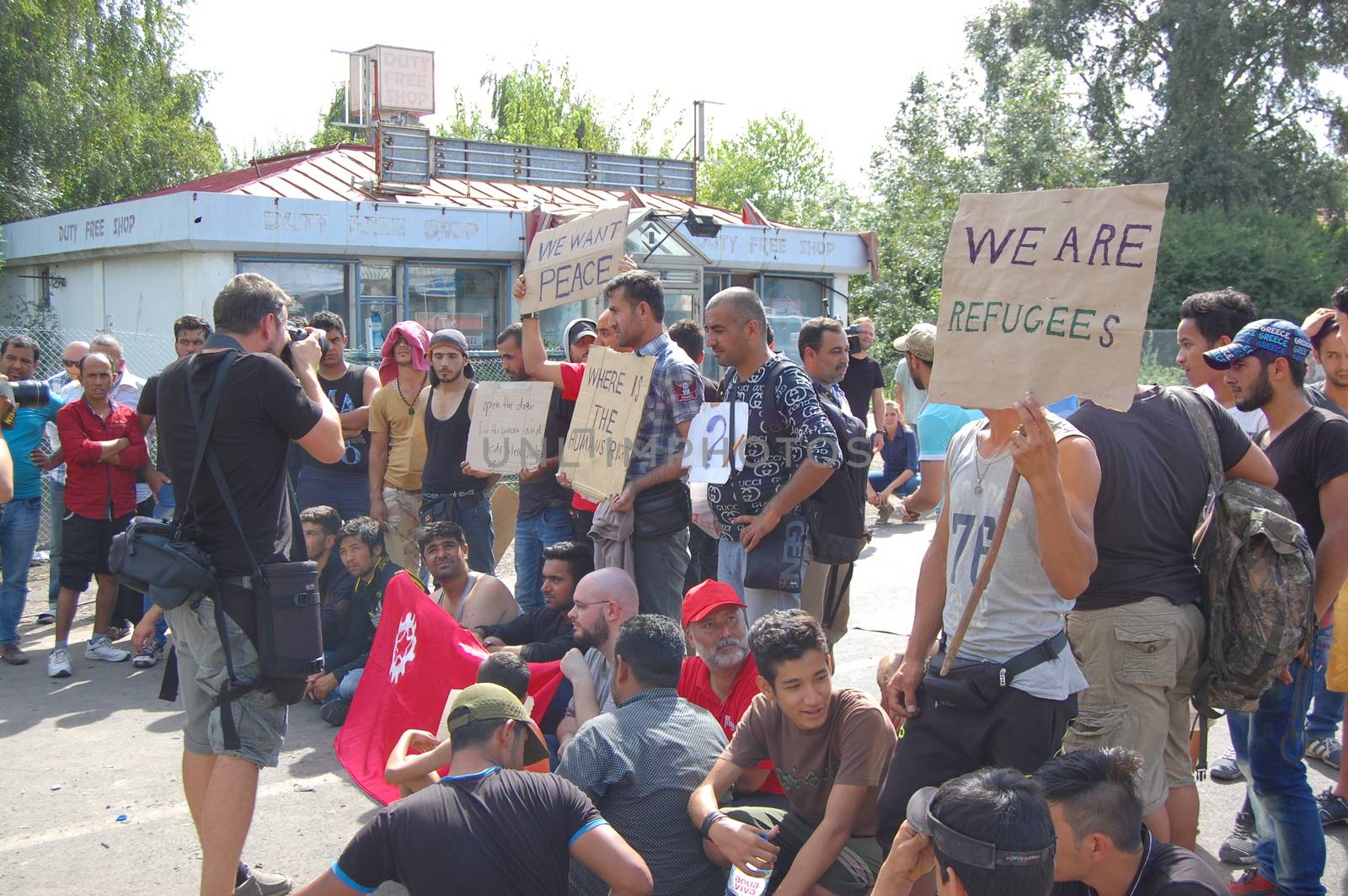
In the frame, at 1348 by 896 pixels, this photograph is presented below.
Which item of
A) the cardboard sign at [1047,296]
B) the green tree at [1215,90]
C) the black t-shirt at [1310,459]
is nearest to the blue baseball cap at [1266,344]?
the black t-shirt at [1310,459]

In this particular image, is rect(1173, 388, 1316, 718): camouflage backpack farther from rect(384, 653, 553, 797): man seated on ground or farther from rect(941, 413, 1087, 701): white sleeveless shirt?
rect(384, 653, 553, 797): man seated on ground

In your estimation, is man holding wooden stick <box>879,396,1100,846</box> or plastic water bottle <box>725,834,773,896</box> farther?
plastic water bottle <box>725,834,773,896</box>

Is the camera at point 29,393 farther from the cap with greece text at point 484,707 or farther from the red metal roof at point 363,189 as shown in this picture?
the red metal roof at point 363,189

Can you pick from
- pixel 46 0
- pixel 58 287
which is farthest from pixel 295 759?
pixel 46 0

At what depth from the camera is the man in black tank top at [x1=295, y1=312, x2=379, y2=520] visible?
7586 millimetres

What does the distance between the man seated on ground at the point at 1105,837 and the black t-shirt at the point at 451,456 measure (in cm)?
472

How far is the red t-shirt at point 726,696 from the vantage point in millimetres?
4273

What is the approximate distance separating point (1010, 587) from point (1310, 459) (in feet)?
4.67

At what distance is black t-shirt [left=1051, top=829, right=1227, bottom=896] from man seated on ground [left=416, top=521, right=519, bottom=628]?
12.2 feet

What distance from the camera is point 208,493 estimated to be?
3836 millimetres

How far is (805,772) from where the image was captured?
3.57 meters

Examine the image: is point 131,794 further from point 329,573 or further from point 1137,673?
point 1137,673

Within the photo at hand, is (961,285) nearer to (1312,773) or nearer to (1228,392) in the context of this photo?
(1228,392)

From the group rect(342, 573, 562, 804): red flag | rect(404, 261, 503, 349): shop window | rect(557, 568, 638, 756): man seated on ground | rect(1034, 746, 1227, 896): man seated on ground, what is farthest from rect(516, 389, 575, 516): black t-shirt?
rect(404, 261, 503, 349): shop window
